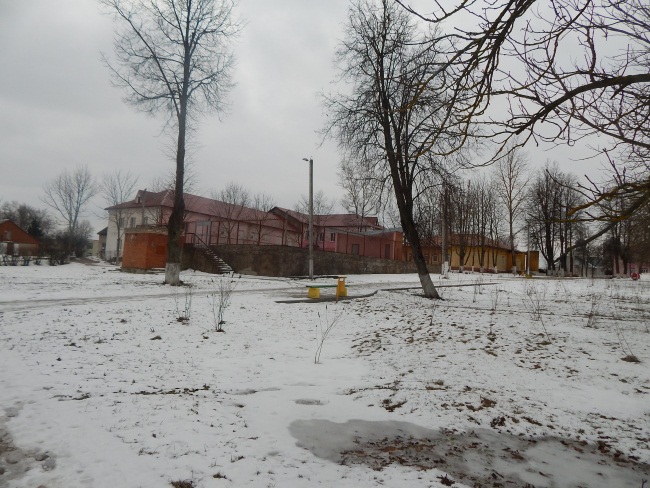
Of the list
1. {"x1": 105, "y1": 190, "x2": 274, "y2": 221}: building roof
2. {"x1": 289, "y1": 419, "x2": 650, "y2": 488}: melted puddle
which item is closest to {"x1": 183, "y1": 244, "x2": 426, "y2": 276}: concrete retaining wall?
{"x1": 105, "y1": 190, "x2": 274, "y2": 221}: building roof

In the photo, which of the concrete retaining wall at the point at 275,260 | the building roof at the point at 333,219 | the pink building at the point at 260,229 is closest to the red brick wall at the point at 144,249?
the pink building at the point at 260,229

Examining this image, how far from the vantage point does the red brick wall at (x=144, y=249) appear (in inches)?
926

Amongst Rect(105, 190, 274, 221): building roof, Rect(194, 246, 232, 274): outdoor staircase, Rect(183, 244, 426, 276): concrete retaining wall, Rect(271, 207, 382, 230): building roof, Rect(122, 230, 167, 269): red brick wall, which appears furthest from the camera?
Rect(105, 190, 274, 221): building roof

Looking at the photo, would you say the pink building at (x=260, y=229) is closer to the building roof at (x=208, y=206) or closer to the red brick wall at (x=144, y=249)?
the building roof at (x=208, y=206)

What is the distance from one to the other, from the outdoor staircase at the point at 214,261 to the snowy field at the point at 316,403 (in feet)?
52.4

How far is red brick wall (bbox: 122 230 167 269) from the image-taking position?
77.2 ft

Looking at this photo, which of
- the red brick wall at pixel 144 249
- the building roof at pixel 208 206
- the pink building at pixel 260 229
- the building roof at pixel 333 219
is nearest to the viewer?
the red brick wall at pixel 144 249

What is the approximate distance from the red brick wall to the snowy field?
1524 cm

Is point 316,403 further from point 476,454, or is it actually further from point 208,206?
point 208,206

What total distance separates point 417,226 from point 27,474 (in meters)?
13.4

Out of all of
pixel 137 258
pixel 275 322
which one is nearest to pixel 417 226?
pixel 275 322

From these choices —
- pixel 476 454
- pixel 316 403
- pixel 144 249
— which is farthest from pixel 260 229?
pixel 476 454

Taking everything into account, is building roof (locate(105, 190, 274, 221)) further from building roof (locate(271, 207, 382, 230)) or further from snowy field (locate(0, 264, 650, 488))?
snowy field (locate(0, 264, 650, 488))

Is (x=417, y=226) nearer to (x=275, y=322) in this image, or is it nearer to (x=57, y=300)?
(x=275, y=322)
